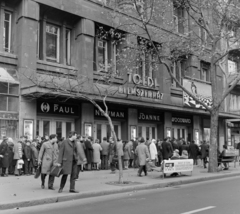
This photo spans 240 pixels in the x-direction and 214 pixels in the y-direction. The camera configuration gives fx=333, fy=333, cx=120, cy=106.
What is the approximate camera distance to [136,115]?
78.8ft

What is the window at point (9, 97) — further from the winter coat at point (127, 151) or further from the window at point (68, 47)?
the winter coat at point (127, 151)

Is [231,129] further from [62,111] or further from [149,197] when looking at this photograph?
[149,197]

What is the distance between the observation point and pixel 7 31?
725 inches

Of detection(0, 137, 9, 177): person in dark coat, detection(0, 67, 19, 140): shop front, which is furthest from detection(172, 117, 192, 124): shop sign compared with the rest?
detection(0, 137, 9, 177): person in dark coat

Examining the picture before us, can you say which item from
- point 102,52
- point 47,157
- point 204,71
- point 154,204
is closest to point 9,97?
point 47,157

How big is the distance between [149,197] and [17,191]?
4.35 meters

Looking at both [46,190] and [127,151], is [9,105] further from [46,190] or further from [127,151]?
[46,190]

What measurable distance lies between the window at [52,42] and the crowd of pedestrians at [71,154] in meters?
5.43

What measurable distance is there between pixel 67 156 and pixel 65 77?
9.49 metres

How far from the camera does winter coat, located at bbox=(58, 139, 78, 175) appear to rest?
10.4 metres

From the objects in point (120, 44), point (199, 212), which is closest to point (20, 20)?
point (120, 44)

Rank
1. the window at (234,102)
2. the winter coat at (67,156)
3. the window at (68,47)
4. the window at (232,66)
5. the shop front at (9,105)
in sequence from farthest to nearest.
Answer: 1. the window at (232,66)
2. the window at (234,102)
3. the window at (68,47)
4. the shop front at (9,105)
5. the winter coat at (67,156)

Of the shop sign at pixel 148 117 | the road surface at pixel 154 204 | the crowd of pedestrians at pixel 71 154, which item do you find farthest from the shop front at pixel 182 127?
the road surface at pixel 154 204

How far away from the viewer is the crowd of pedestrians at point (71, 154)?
10750 millimetres
